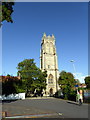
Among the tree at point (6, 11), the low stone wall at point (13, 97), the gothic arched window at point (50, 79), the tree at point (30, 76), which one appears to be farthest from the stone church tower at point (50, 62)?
the tree at point (6, 11)

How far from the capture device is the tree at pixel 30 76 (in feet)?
163

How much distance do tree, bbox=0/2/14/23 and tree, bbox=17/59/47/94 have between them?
124ft

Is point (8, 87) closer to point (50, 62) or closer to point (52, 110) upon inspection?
point (52, 110)

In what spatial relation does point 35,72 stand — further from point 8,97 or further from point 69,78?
point 69,78

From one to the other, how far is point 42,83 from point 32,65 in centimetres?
742

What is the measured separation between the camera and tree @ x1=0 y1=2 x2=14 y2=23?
11203 millimetres

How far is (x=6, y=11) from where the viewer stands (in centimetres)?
1146

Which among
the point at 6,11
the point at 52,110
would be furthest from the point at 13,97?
the point at 6,11

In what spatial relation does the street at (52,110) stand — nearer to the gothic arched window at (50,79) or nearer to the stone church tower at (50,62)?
the stone church tower at (50,62)

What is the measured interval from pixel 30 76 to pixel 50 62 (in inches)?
1073

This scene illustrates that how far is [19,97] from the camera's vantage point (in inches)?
1624

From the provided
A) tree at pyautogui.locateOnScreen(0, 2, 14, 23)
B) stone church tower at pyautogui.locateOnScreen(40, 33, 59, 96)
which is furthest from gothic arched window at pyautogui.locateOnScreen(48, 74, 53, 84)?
tree at pyautogui.locateOnScreen(0, 2, 14, 23)

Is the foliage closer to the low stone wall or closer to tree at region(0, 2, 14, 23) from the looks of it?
the low stone wall

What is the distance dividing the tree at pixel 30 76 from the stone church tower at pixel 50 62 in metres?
18.2
